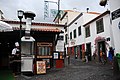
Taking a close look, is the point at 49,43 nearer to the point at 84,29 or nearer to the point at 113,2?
the point at 113,2

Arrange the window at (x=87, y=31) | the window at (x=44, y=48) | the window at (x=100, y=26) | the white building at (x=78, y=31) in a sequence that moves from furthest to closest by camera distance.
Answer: the white building at (x=78, y=31), the window at (x=87, y=31), the window at (x=100, y=26), the window at (x=44, y=48)

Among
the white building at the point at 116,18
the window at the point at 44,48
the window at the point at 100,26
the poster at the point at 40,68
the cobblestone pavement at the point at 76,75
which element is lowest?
the cobblestone pavement at the point at 76,75

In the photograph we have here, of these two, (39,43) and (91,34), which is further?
(91,34)

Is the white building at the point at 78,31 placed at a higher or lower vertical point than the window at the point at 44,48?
higher

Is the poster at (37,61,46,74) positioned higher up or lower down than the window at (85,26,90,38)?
lower down

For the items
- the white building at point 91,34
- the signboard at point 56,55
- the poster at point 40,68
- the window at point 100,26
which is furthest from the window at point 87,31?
the poster at point 40,68

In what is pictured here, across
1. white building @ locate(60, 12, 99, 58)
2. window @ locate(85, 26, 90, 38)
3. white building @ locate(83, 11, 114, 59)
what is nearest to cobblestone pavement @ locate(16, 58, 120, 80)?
white building @ locate(83, 11, 114, 59)

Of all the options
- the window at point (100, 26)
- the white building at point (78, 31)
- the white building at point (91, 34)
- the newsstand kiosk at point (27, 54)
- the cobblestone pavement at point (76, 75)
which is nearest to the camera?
the cobblestone pavement at point (76, 75)

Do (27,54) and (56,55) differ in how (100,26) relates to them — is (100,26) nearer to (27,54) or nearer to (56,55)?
(56,55)

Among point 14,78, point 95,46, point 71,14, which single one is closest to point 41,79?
point 14,78

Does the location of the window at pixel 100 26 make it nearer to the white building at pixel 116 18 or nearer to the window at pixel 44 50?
the window at pixel 44 50

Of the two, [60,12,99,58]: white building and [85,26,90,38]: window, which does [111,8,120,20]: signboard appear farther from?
[85,26,90,38]: window

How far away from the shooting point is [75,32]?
2800cm

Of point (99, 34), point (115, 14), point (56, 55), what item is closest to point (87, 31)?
point (99, 34)
